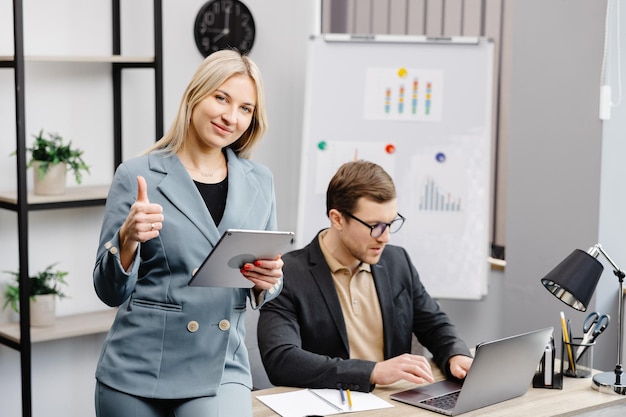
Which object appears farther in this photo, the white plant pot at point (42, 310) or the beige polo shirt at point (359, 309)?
the white plant pot at point (42, 310)

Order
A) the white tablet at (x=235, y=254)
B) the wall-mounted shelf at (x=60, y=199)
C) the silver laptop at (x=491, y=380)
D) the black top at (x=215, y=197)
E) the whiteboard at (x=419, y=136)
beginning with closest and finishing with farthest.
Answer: the white tablet at (x=235, y=254)
the black top at (x=215, y=197)
the silver laptop at (x=491, y=380)
the wall-mounted shelf at (x=60, y=199)
the whiteboard at (x=419, y=136)

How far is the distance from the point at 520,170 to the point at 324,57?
0.96 meters

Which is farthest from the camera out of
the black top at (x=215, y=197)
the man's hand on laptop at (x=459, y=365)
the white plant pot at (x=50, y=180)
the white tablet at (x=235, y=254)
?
the white plant pot at (x=50, y=180)

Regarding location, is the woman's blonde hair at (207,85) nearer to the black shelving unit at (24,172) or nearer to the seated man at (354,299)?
the seated man at (354,299)

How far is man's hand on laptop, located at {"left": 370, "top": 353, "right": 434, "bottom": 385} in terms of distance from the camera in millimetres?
2168

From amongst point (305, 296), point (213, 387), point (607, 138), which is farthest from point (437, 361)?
point (607, 138)

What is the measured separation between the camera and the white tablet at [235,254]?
1.72 meters

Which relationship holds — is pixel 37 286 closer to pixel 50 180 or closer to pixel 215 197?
pixel 50 180

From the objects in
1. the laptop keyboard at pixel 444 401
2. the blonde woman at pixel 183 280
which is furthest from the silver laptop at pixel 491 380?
the blonde woman at pixel 183 280

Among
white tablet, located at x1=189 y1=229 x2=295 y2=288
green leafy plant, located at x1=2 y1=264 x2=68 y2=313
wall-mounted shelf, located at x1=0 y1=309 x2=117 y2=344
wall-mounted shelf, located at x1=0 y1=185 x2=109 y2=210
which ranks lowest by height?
wall-mounted shelf, located at x1=0 y1=309 x2=117 y2=344

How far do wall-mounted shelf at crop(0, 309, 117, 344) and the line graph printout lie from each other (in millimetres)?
1364

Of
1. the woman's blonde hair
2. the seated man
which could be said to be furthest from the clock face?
the woman's blonde hair

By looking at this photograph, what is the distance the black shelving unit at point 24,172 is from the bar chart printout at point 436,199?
110cm

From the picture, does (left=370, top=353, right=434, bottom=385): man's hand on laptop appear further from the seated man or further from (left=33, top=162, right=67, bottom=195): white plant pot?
(left=33, top=162, right=67, bottom=195): white plant pot
